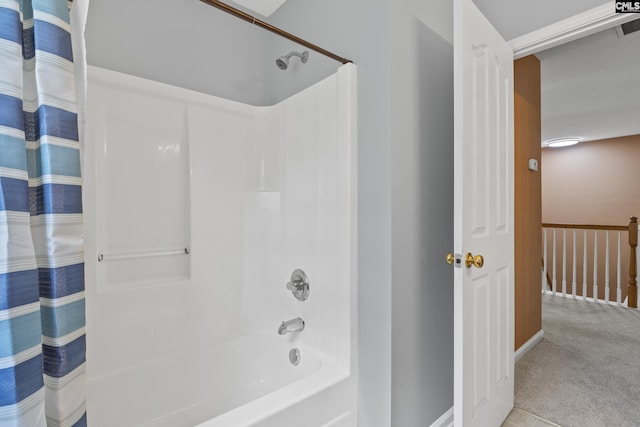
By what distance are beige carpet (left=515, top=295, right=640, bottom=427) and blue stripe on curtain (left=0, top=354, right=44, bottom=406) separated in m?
2.36

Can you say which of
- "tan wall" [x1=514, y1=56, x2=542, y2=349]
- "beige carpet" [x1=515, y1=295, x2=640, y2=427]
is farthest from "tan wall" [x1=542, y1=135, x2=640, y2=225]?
"tan wall" [x1=514, y1=56, x2=542, y2=349]

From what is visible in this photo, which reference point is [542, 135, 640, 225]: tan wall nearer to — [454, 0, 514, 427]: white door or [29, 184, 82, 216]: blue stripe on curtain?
[454, 0, 514, 427]: white door

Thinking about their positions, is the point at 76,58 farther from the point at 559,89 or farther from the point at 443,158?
the point at 559,89

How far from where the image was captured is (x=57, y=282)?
0.72 m

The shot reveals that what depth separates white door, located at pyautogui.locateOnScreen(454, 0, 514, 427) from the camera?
133 centimetres

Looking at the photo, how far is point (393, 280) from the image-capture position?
1.40 metres

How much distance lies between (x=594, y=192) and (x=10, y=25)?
774cm

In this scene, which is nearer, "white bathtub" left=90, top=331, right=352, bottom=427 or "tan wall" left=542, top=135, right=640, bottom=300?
"white bathtub" left=90, top=331, right=352, bottom=427

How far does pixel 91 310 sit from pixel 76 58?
1.21 m

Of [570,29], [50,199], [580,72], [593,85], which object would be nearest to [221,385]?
[50,199]

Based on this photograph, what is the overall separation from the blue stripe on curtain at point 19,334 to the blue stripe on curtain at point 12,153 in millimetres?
319

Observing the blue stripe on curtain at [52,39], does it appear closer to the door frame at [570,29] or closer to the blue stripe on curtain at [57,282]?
the blue stripe on curtain at [57,282]

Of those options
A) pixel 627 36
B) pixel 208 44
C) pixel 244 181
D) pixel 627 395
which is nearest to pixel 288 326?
pixel 244 181

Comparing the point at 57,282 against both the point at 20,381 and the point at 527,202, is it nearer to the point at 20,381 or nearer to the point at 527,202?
the point at 20,381
